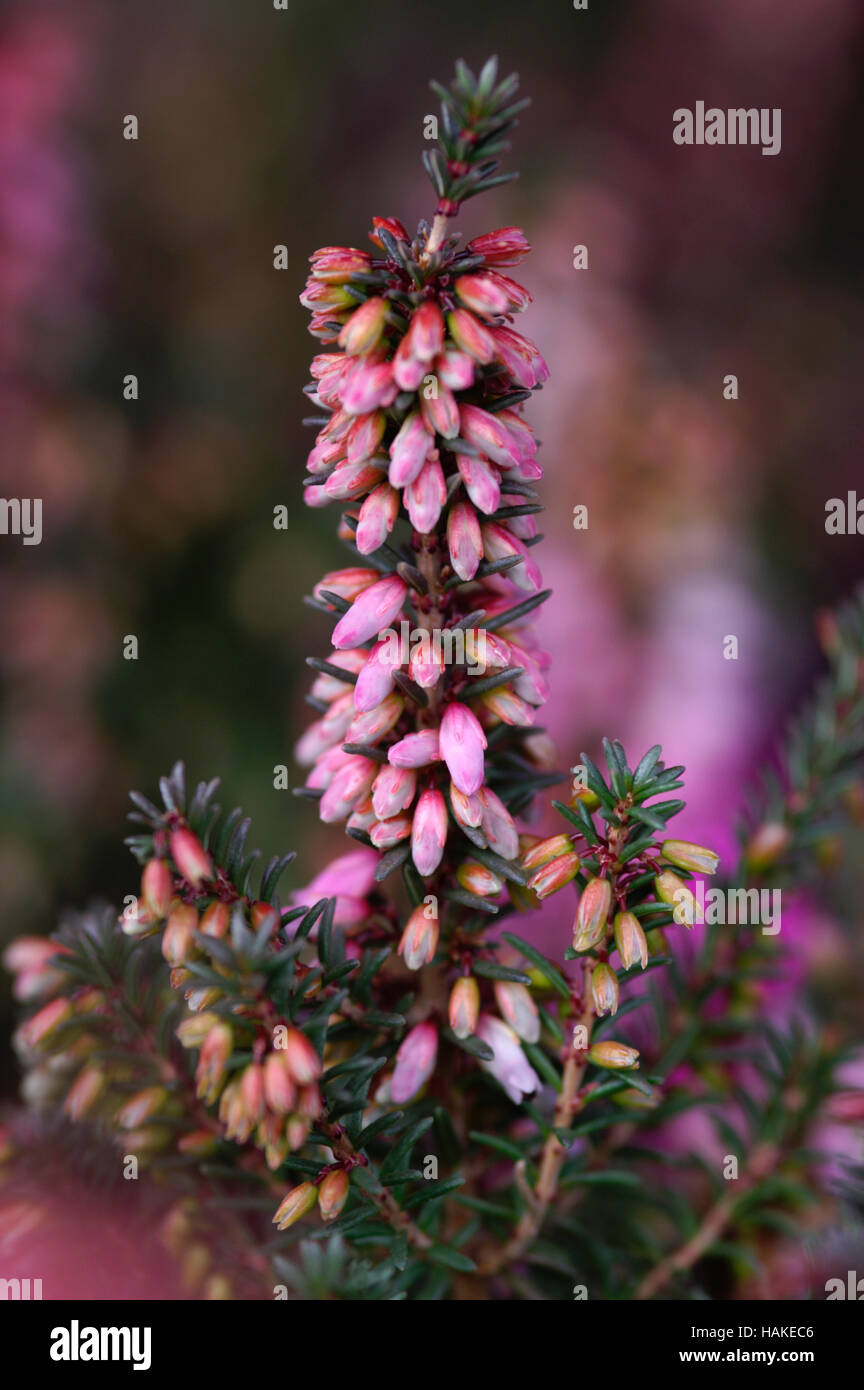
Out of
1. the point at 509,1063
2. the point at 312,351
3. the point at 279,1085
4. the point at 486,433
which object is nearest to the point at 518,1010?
the point at 509,1063

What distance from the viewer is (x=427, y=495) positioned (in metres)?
0.35

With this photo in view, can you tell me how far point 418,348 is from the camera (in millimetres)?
335

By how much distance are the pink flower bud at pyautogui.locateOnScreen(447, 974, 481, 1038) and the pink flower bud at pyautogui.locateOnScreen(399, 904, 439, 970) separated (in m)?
0.02

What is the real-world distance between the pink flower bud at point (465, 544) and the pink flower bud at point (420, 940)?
0.13 metres

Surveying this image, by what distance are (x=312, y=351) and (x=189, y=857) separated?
1.08 m

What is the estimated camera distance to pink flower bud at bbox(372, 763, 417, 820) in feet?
1.23

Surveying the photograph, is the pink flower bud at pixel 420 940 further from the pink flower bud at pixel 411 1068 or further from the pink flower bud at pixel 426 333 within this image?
the pink flower bud at pixel 426 333

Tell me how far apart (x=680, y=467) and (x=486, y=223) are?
15.2 inches

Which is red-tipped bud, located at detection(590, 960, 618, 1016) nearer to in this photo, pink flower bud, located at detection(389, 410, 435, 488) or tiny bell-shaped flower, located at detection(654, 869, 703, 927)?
tiny bell-shaped flower, located at detection(654, 869, 703, 927)

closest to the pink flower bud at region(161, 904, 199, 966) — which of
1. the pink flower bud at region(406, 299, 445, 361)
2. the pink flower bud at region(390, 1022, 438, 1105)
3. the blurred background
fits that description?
the pink flower bud at region(390, 1022, 438, 1105)

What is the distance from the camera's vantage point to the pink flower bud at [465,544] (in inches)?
14.1

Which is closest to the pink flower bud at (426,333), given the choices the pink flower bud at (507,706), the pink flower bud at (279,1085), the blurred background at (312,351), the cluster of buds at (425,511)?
the cluster of buds at (425,511)
